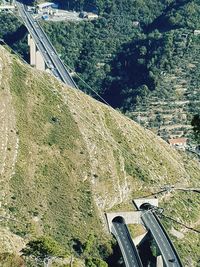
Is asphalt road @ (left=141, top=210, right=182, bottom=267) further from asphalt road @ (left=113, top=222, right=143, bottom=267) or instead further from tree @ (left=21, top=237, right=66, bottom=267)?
tree @ (left=21, top=237, right=66, bottom=267)

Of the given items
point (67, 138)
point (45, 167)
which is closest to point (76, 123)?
point (67, 138)

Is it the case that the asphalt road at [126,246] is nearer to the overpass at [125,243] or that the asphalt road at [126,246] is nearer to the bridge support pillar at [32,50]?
the overpass at [125,243]

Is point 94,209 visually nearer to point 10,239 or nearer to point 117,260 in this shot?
point 117,260

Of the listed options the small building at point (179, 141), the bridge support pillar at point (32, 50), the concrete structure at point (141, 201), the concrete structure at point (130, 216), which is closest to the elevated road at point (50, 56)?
the bridge support pillar at point (32, 50)

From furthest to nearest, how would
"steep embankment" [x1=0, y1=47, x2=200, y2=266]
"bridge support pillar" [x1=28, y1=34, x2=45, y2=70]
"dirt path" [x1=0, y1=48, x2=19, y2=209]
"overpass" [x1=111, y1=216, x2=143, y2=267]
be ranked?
"bridge support pillar" [x1=28, y1=34, x2=45, y2=70] → "dirt path" [x1=0, y1=48, x2=19, y2=209] → "steep embankment" [x1=0, y1=47, x2=200, y2=266] → "overpass" [x1=111, y1=216, x2=143, y2=267]

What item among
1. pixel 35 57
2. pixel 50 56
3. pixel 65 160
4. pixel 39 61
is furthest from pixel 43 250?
pixel 50 56

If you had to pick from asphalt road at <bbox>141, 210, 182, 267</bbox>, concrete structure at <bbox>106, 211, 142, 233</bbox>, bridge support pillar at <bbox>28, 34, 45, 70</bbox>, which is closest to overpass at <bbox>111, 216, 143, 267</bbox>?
concrete structure at <bbox>106, 211, 142, 233</bbox>
